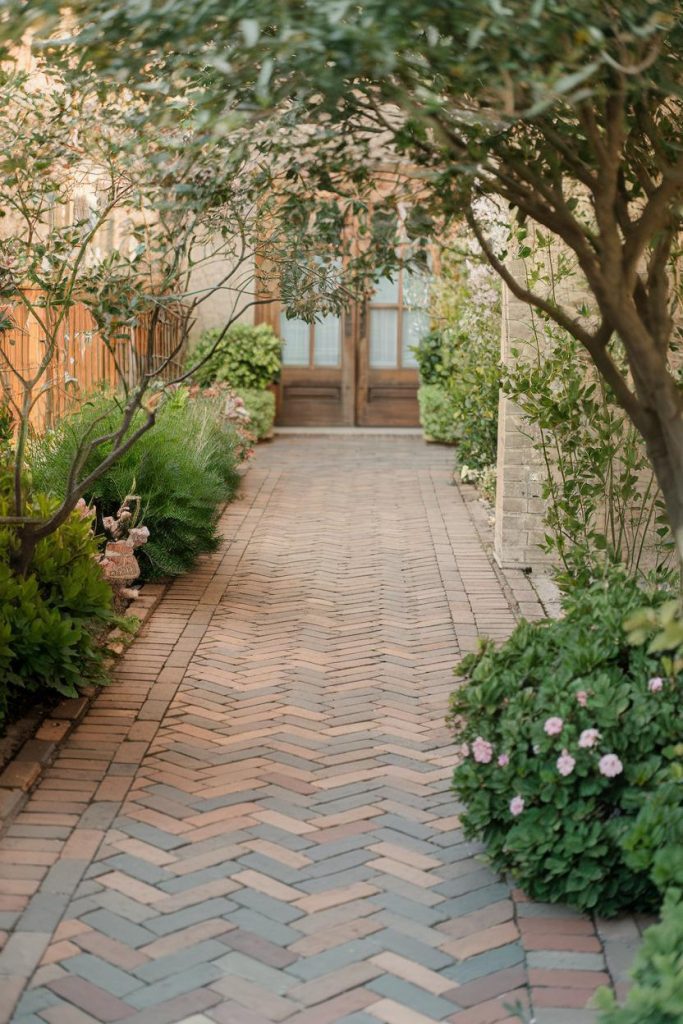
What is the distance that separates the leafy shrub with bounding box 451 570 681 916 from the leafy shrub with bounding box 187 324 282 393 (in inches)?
450

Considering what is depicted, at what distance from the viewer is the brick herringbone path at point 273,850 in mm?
3180

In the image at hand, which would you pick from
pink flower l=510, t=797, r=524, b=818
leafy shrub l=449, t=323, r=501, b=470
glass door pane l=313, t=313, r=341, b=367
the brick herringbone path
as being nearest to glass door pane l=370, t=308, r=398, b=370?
glass door pane l=313, t=313, r=341, b=367

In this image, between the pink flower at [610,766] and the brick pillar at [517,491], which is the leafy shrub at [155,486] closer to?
the brick pillar at [517,491]

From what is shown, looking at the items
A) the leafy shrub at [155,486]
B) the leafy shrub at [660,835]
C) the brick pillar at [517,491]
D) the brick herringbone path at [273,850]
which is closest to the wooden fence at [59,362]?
the leafy shrub at [155,486]

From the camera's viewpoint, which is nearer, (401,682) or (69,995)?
(69,995)

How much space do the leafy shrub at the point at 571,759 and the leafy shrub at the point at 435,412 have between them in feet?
33.3

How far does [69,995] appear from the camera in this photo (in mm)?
3148

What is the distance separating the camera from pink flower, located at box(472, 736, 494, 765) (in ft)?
12.2

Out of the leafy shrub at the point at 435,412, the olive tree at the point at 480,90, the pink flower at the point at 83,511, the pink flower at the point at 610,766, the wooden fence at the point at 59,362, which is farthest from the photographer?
the leafy shrub at the point at 435,412

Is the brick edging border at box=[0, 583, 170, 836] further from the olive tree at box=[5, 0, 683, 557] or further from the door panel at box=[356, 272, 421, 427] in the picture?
the door panel at box=[356, 272, 421, 427]

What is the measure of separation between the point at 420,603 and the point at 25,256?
10.00 ft

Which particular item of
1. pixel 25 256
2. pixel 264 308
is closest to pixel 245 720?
pixel 25 256

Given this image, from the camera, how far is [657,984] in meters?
2.67

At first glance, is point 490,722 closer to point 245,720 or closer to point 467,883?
point 467,883
